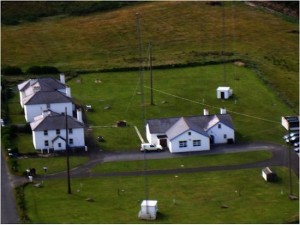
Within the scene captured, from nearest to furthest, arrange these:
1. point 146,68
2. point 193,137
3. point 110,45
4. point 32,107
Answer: point 193,137
point 32,107
point 146,68
point 110,45

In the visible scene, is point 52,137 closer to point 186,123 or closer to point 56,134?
point 56,134

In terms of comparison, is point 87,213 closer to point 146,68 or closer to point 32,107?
point 32,107

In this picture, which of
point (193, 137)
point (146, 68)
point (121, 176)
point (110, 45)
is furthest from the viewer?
point (110, 45)

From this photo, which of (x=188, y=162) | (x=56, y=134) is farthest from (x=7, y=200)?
(x=188, y=162)

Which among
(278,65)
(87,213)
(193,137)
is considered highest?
(278,65)

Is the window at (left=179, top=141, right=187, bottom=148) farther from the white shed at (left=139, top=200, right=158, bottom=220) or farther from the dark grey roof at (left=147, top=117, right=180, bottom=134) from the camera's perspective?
the white shed at (left=139, top=200, right=158, bottom=220)

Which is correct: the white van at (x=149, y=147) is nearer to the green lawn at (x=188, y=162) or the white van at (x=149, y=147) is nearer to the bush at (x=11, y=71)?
the green lawn at (x=188, y=162)

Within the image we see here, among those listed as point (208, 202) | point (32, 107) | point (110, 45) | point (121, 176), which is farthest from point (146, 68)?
point (208, 202)
